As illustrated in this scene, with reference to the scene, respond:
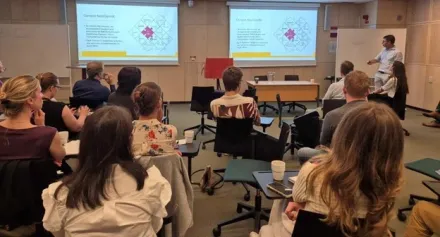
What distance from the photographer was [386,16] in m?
8.76

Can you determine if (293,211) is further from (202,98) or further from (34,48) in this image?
(34,48)

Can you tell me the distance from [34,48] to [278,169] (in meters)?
7.37

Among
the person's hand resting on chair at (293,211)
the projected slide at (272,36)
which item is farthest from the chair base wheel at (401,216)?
the projected slide at (272,36)

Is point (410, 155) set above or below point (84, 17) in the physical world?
below

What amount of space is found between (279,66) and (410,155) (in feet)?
15.2

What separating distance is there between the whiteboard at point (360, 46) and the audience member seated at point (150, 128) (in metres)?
7.22

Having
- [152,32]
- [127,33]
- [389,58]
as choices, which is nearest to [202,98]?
[152,32]

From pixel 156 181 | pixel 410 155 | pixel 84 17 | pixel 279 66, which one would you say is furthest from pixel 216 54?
pixel 156 181

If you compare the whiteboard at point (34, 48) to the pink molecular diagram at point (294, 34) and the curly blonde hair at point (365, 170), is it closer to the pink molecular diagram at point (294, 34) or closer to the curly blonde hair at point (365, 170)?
the pink molecular diagram at point (294, 34)

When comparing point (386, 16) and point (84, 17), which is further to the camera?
point (386, 16)

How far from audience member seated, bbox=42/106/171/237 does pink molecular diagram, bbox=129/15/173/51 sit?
7.20 m

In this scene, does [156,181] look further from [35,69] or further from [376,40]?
[376,40]

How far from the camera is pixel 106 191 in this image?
145 centimetres

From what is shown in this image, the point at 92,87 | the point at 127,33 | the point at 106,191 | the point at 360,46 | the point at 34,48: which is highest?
the point at 127,33
